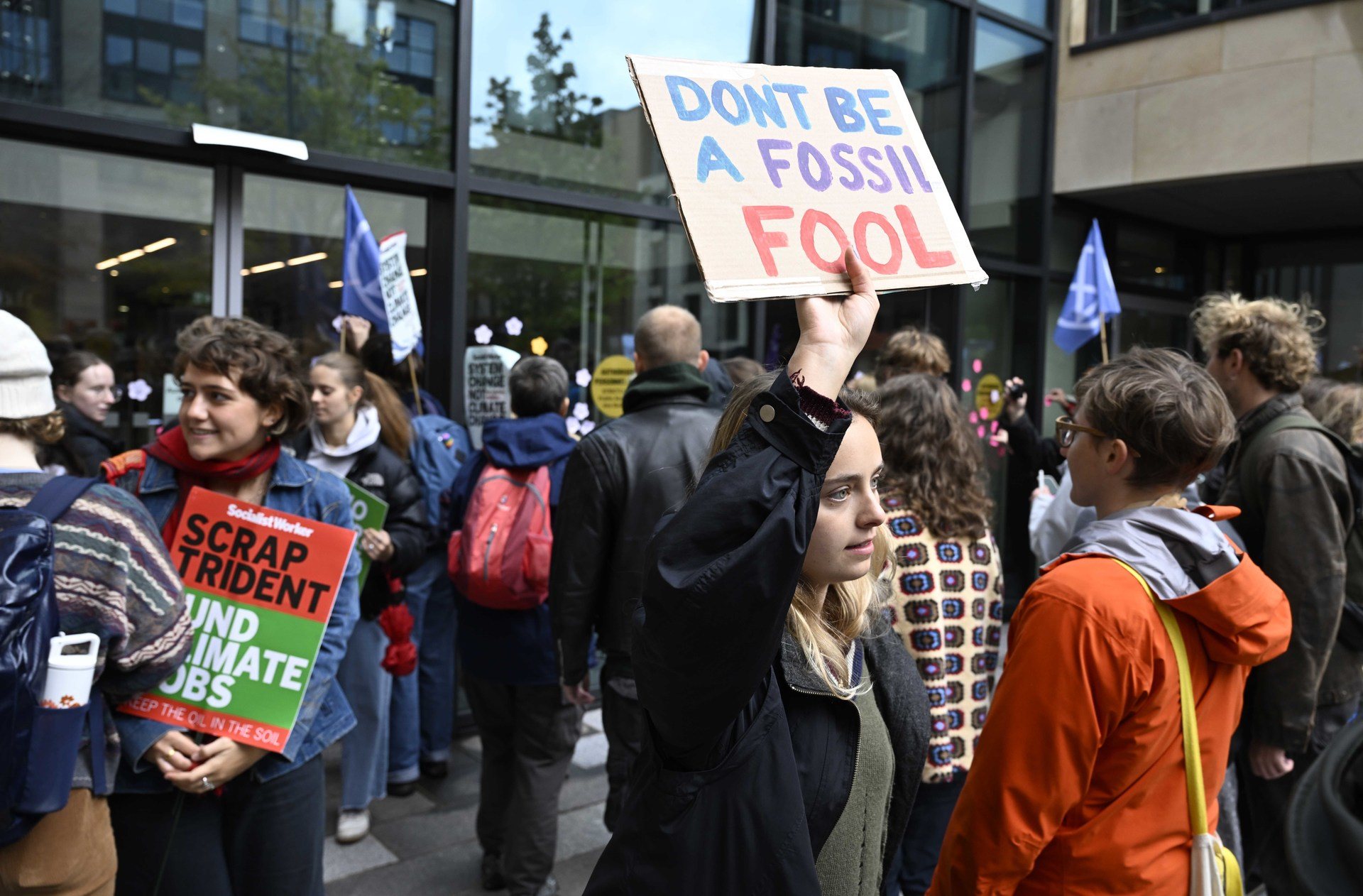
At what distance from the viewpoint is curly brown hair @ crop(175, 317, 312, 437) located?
105 inches

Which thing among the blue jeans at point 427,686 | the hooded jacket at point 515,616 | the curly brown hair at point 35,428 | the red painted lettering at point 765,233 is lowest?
the blue jeans at point 427,686

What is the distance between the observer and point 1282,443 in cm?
340

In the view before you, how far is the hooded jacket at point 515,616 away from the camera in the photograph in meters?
3.80

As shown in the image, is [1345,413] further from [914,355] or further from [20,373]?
[20,373]

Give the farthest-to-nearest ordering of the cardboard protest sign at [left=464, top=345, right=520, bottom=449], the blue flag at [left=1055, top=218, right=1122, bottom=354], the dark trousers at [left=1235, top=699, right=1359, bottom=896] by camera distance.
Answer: the blue flag at [left=1055, top=218, right=1122, bottom=354], the cardboard protest sign at [left=464, top=345, right=520, bottom=449], the dark trousers at [left=1235, top=699, right=1359, bottom=896]

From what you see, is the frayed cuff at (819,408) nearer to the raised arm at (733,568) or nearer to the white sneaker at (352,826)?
the raised arm at (733,568)

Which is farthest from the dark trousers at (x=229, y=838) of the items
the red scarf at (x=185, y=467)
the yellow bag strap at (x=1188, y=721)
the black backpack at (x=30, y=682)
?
the yellow bag strap at (x=1188, y=721)

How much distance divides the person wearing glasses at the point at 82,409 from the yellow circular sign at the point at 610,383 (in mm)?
2625

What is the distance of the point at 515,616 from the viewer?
3844 millimetres

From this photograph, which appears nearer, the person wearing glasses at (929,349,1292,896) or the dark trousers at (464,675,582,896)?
the person wearing glasses at (929,349,1292,896)

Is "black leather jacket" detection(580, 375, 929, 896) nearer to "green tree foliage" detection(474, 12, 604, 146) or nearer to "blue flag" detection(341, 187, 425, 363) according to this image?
"blue flag" detection(341, 187, 425, 363)

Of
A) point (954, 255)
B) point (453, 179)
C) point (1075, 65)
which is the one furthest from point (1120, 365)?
point (1075, 65)

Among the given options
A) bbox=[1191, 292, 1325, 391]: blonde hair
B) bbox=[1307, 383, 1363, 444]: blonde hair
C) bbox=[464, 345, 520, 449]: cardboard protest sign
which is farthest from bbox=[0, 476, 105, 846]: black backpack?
bbox=[1307, 383, 1363, 444]: blonde hair

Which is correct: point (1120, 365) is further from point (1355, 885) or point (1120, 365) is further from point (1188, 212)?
point (1188, 212)
